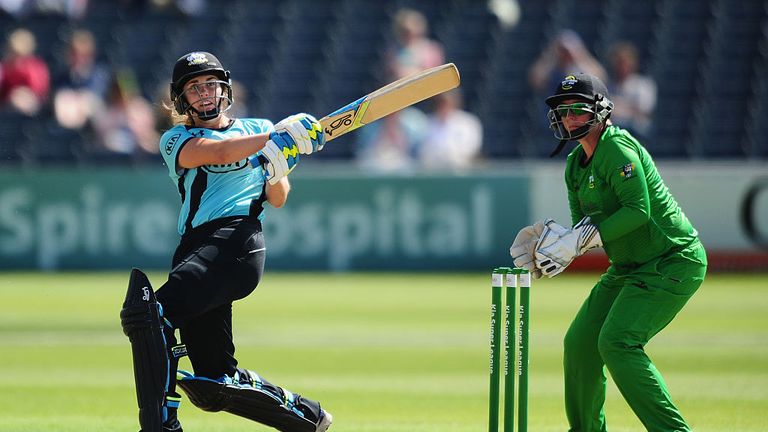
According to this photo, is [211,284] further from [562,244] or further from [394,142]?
[394,142]

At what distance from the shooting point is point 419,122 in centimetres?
2028

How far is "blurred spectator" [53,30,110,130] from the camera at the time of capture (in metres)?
20.3

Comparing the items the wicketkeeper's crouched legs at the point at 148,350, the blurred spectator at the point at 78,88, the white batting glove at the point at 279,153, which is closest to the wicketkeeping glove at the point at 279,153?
the white batting glove at the point at 279,153

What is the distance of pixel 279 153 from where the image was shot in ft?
20.5

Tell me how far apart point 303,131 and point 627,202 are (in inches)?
64.9

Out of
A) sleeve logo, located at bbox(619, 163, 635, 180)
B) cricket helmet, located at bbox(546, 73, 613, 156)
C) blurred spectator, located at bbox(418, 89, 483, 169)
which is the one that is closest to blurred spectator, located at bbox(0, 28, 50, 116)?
blurred spectator, located at bbox(418, 89, 483, 169)

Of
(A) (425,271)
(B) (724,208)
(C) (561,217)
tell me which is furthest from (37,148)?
(B) (724,208)

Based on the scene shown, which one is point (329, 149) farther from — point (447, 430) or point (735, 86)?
point (447, 430)

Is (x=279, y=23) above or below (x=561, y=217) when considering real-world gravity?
above

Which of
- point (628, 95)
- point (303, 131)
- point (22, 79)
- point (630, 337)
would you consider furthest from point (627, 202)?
point (22, 79)

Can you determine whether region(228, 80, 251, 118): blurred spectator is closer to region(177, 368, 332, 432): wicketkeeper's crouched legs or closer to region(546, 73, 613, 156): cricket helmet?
region(177, 368, 332, 432): wicketkeeper's crouched legs

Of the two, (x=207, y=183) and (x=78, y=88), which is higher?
(x=78, y=88)

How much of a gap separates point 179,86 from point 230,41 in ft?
54.8

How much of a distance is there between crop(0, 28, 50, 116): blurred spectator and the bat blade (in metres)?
14.2
